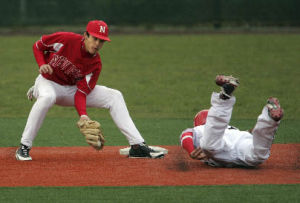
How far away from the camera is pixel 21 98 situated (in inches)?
451

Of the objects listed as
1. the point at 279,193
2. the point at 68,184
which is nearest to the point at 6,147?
the point at 68,184

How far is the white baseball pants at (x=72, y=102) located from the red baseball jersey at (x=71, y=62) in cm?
9

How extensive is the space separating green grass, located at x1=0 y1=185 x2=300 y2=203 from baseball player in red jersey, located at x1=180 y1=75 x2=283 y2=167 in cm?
49

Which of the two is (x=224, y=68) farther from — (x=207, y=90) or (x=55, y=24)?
(x=55, y=24)

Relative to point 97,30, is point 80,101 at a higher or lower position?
lower

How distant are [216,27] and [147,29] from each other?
3141 millimetres

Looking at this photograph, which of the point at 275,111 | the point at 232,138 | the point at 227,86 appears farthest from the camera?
the point at 232,138

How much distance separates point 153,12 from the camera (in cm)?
2691

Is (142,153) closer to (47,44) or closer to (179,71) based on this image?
(47,44)

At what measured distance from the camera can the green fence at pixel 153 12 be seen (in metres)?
26.4

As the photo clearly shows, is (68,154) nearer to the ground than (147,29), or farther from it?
farther from it

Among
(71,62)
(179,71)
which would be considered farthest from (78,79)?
(179,71)

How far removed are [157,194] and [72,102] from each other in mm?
1951

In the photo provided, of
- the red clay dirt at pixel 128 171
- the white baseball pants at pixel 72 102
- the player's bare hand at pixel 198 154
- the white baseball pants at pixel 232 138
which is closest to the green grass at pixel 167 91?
the red clay dirt at pixel 128 171
